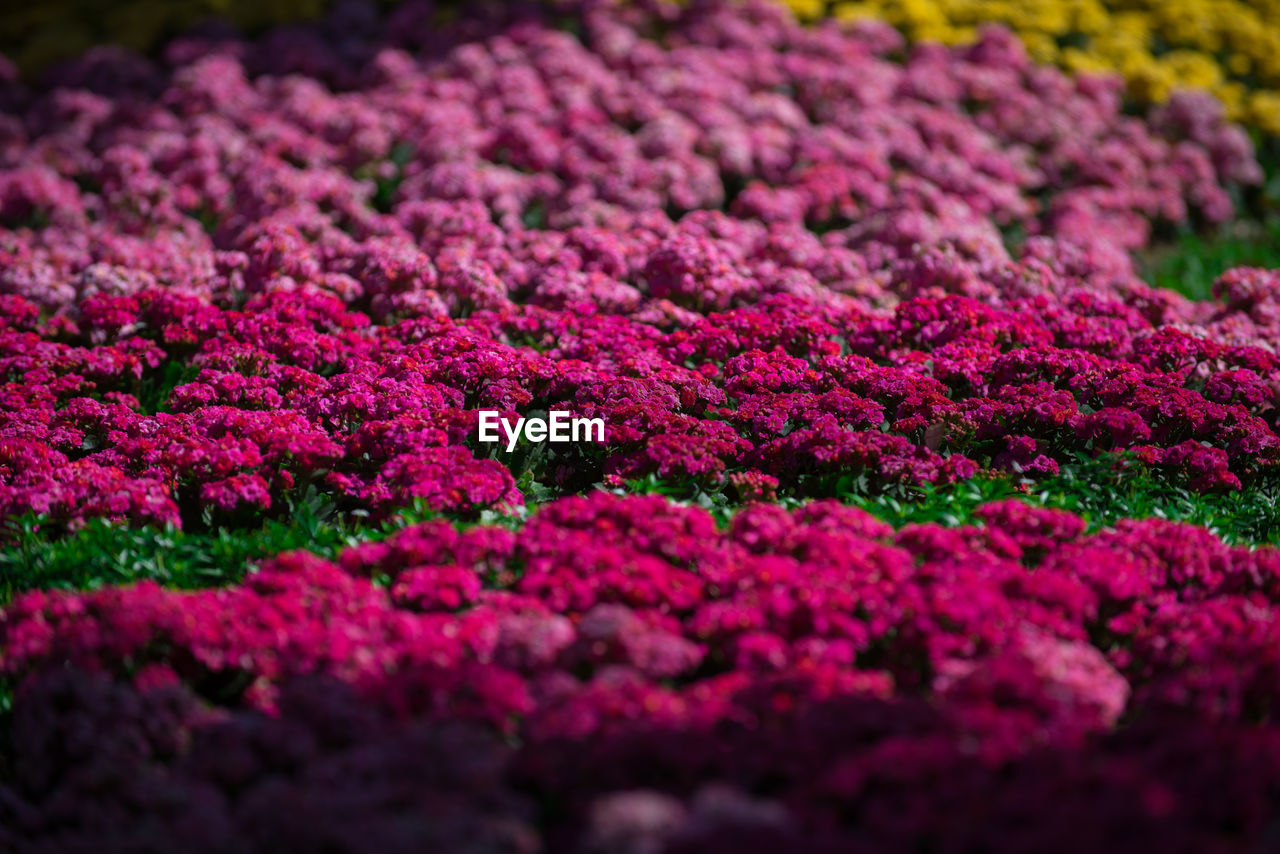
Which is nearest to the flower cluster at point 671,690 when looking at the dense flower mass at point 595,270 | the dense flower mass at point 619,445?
the dense flower mass at point 619,445

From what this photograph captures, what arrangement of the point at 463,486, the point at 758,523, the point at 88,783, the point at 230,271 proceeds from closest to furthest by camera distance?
the point at 88,783 → the point at 758,523 → the point at 463,486 → the point at 230,271

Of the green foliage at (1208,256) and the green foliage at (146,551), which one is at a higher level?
the green foliage at (1208,256)

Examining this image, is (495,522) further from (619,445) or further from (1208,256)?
(1208,256)

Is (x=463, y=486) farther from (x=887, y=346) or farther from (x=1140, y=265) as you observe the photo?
(x=1140, y=265)

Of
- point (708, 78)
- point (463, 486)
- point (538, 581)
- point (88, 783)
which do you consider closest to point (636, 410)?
point (463, 486)

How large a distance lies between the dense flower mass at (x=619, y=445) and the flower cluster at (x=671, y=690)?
1 centimetres

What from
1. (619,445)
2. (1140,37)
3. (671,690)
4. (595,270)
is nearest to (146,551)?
(619,445)

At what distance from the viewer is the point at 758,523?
14.5 ft

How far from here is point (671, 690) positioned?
11.8 feet

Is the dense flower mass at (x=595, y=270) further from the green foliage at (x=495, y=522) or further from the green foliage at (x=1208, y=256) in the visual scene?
the green foliage at (x=1208, y=256)

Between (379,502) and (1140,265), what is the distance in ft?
25.0

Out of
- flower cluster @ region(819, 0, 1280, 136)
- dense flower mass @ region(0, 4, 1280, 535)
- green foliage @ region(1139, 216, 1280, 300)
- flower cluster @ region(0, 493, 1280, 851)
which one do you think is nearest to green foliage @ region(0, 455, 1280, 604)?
dense flower mass @ region(0, 4, 1280, 535)

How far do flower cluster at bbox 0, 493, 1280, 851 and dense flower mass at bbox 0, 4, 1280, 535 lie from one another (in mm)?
924

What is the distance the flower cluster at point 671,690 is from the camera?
286cm
